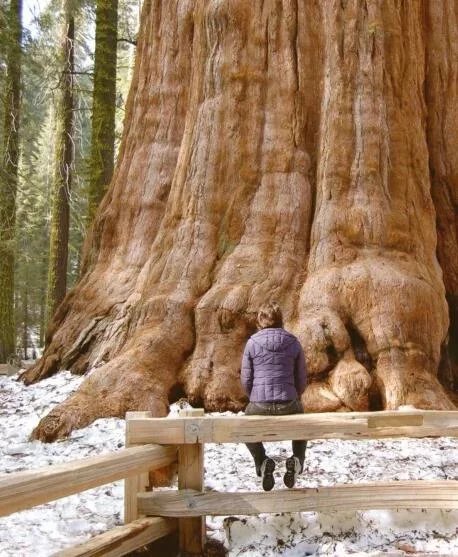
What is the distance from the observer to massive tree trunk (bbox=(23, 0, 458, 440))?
7145mm

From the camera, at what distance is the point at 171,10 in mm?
10367

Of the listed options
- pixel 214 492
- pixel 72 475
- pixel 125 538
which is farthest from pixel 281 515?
pixel 72 475

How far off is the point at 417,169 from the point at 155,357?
4082mm

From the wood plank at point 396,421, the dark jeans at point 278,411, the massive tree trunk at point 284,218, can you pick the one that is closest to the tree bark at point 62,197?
the massive tree trunk at point 284,218

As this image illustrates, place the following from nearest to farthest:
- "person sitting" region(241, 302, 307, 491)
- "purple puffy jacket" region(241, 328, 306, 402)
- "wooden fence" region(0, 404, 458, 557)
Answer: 1. "wooden fence" region(0, 404, 458, 557)
2. "person sitting" region(241, 302, 307, 491)
3. "purple puffy jacket" region(241, 328, 306, 402)

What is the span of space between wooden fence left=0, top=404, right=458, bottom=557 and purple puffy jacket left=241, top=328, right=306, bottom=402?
17.8 inches

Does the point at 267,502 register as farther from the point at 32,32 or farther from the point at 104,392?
the point at 32,32

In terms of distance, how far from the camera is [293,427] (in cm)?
466

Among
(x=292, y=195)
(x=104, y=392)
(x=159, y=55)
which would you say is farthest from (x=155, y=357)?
(x=159, y=55)

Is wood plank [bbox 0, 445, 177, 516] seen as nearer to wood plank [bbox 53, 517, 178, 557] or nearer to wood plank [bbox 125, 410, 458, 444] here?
wood plank [bbox 125, 410, 458, 444]

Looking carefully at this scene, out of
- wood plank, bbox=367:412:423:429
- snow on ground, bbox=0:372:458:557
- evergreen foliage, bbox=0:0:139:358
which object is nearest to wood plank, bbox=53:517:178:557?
snow on ground, bbox=0:372:458:557

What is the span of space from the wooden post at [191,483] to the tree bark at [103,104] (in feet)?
31.2

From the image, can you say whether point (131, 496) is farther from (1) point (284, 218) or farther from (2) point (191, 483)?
(1) point (284, 218)

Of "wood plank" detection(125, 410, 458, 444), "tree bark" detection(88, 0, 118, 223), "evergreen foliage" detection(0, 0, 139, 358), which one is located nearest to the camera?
"wood plank" detection(125, 410, 458, 444)
